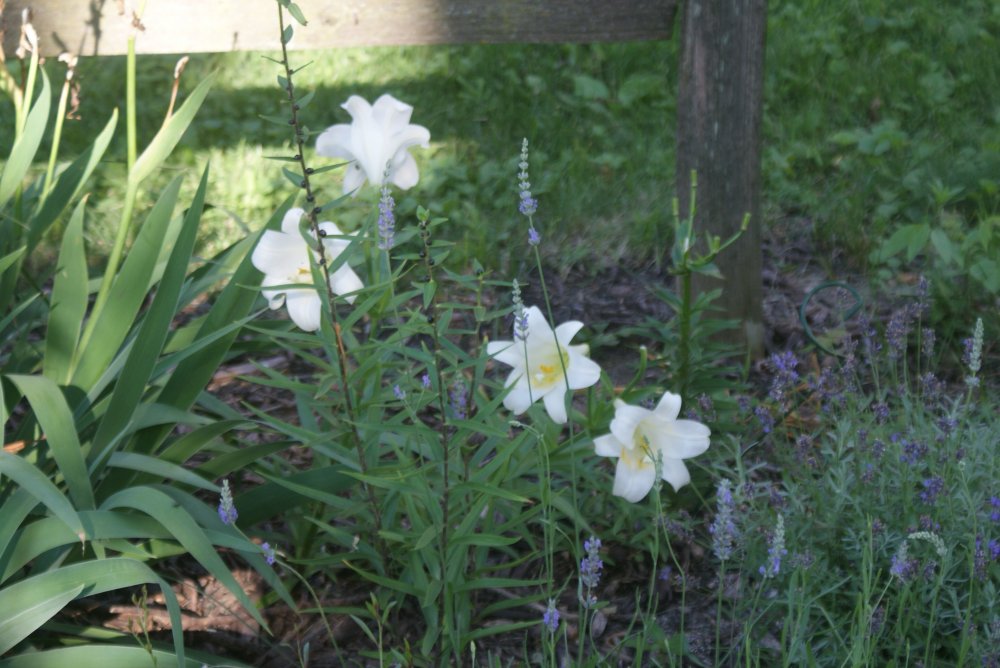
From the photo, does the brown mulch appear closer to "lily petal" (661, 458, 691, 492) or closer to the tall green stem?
"lily petal" (661, 458, 691, 492)

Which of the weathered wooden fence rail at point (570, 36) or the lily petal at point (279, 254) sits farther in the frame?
the weathered wooden fence rail at point (570, 36)

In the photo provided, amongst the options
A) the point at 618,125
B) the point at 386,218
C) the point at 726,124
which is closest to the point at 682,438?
the point at 386,218

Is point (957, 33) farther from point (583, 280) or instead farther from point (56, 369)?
point (56, 369)

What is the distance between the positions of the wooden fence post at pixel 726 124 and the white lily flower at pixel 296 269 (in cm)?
121

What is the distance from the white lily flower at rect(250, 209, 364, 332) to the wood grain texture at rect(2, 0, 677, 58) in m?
1.28

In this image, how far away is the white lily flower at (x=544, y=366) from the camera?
6.40 ft

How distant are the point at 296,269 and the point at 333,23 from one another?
1.32 metres

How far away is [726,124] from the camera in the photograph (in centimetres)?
286

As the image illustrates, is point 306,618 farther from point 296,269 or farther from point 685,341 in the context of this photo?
point 685,341

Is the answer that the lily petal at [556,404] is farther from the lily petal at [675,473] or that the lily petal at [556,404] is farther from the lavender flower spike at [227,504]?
the lavender flower spike at [227,504]

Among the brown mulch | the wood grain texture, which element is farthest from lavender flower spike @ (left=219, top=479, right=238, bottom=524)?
the wood grain texture

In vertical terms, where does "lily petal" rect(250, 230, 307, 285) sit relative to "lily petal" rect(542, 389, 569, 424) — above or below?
above

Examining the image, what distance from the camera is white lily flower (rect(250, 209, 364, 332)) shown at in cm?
189

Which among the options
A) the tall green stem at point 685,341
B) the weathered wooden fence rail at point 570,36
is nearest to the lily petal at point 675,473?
the tall green stem at point 685,341
